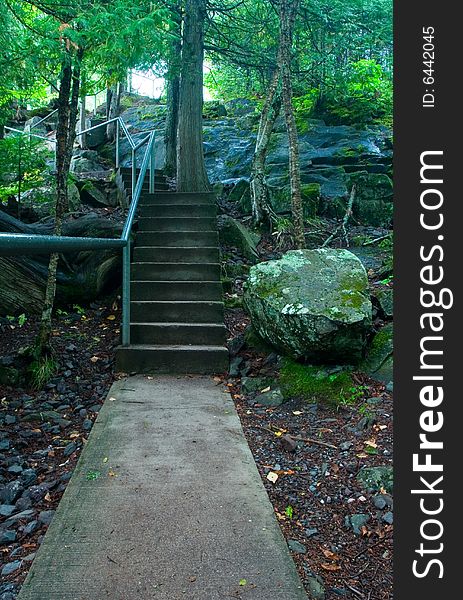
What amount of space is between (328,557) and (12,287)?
15.5ft

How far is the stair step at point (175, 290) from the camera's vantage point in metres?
5.73

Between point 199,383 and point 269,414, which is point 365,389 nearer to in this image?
point 269,414

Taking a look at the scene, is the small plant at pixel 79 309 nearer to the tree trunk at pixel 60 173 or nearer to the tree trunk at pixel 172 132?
the tree trunk at pixel 60 173

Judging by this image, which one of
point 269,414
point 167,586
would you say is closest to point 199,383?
point 269,414

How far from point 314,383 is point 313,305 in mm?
656

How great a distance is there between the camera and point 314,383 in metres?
3.97

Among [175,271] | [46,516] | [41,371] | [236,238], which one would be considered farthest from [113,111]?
[46,516]

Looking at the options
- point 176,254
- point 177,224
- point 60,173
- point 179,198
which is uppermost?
point 179,198

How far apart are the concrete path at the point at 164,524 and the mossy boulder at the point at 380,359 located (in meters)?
1.28

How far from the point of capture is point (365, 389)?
3787mm

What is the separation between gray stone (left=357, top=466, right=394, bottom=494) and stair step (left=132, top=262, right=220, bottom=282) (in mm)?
3609

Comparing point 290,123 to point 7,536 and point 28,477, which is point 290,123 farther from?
point 7,536

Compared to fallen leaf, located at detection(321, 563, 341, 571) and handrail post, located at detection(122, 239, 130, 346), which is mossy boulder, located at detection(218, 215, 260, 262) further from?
fallen leaf, located at detection(321, 563, 341, 571)

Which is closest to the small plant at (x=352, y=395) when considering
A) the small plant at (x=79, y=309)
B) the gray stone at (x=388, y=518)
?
the gray stone at (x=388, y=518)
